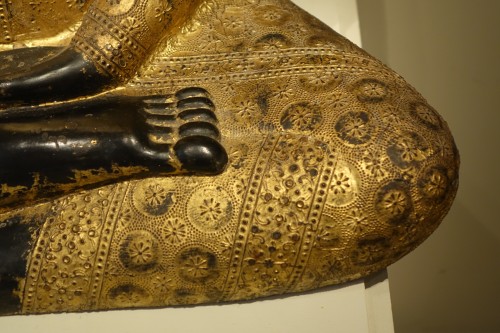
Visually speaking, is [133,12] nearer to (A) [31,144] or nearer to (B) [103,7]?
(B) [103,7]

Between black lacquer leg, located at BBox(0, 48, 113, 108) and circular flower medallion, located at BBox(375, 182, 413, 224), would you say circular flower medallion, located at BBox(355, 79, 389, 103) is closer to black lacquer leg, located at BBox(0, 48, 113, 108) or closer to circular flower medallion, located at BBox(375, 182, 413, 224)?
circular flower medallion, located at BBox(375, 182, 413, 224)

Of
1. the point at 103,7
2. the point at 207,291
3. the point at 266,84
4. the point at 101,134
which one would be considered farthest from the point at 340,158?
the point at 103,7

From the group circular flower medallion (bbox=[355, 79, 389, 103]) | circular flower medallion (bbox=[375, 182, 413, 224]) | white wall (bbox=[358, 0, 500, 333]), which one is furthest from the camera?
white wall (bbox=[358, 0, 500, 333])

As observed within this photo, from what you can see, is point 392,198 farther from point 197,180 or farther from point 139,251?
point 139,251

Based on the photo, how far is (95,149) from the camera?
162 cm

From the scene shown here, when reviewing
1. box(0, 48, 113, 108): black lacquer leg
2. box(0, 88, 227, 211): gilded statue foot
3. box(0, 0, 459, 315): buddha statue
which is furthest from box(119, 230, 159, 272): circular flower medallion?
box(0, 48, 113, 108): black lacquer leg

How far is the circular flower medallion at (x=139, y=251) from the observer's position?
1602 mm

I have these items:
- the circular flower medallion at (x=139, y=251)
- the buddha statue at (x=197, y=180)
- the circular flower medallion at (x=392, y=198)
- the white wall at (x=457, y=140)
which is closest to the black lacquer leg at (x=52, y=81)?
the buddha statue at (x=197, y=180)

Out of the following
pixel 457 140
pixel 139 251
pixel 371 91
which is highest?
pixel 457 140

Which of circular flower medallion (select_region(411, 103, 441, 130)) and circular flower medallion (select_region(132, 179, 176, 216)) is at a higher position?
circular flower medallion (select_region(411, 103, 441, 130))

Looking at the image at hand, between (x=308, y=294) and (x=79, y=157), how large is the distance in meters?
0.59

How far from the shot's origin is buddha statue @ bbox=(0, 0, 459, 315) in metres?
1.58

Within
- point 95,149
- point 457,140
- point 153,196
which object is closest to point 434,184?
point 153,196

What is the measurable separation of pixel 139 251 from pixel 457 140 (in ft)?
4.49
